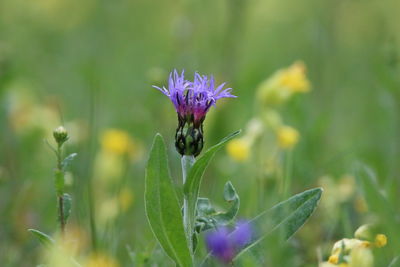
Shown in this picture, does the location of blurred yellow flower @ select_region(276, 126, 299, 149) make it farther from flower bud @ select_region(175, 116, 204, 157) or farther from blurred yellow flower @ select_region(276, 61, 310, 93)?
flower bud @ select_region(175, 116, 204, 157)

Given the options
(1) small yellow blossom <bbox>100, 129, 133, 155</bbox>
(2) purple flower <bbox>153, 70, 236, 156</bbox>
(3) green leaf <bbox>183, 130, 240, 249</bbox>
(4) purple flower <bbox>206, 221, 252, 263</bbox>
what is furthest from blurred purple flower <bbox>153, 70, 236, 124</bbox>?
(1) small yellow blossom <bbox>100, 129, 133, 155</bbox>

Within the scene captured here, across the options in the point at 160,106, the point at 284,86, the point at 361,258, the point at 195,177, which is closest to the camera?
the point at 361,258

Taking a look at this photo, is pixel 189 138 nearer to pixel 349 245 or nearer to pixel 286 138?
pixel 349 245

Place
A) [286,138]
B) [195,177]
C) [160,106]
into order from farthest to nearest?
[160,106] < [286,138] < [195,177]

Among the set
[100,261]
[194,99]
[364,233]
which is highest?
[194,99]

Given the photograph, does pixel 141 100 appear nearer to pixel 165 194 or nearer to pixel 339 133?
pixel 339 133

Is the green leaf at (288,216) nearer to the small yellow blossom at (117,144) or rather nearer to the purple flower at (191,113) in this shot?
the purple flower at (191,113)

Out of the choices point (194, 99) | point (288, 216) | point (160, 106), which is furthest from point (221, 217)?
point (160, 106)
